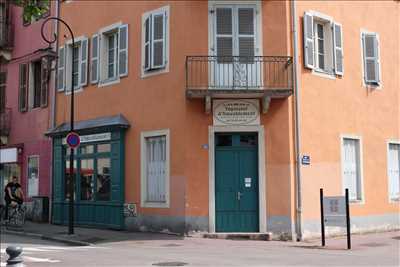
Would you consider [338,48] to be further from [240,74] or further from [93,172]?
[93,172]

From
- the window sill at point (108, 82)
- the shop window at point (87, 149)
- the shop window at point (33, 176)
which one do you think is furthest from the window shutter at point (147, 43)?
the shop window at point (33, 176)

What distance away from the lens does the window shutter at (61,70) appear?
20938 millimetres

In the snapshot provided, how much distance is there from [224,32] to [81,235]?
7.32 m

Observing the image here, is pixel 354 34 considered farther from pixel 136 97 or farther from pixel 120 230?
pixel 120 230

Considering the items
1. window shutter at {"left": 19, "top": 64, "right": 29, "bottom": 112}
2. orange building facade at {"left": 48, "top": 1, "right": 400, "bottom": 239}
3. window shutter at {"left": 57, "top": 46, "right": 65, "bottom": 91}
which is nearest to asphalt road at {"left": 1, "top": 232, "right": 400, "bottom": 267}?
orange building facade at {"left": 48, "top": 1, "right": 400, "bottom": 239}

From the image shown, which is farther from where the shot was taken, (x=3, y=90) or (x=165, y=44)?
(x=3, y=90)

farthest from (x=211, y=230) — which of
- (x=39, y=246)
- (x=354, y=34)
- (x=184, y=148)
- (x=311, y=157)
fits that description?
(x=354, y=34)

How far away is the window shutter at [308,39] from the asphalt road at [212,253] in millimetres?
5209

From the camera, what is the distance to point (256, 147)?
53.5 ft

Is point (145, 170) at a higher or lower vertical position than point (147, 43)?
lower

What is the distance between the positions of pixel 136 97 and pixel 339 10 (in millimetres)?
7066

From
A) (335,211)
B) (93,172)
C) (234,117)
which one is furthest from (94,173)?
(335,211)

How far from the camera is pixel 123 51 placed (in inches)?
729

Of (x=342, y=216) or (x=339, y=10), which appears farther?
(x=339, y=10)
